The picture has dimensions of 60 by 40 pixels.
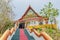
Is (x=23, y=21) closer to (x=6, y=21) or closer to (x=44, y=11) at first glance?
(x=44, y=11)

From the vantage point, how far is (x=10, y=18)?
1139 inches

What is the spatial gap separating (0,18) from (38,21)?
1892cm

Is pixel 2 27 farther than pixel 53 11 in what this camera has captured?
No

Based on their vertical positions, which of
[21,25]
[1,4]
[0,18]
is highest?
[1,4]

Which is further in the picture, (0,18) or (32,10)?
(32,10)

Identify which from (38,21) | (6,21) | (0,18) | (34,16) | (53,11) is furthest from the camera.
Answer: (53,11)

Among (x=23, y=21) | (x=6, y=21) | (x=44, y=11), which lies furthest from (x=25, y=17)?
(x=6, y=21)

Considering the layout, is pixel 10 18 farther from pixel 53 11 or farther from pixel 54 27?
pixel 53 11

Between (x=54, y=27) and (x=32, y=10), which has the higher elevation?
(x=32, y=10)

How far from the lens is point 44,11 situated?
178ft

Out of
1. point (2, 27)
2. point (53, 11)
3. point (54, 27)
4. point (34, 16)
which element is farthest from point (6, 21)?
point (53, 11)

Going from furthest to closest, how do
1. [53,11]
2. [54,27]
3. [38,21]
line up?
[53,11]
[38,21]
[54,27]

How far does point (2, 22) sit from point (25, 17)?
66.4 ft

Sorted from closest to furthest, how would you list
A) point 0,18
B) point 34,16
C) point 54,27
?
point 0,18 → point 54,27 → point 34,16
